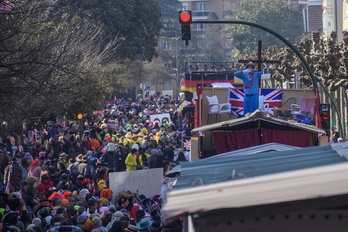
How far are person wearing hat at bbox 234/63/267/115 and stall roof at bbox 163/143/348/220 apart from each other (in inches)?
445

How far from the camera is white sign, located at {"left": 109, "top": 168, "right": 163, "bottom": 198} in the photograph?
52.8 feet

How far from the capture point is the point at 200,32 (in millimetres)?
114688

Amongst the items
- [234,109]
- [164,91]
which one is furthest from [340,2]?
[164,91]

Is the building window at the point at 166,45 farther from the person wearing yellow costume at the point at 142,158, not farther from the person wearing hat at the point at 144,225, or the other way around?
the person wearing hat at the point at 144,225

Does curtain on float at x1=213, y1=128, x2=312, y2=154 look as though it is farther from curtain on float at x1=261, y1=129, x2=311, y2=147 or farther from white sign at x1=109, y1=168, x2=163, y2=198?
white sign at x1=109, y1=168, x2=163, y2=198

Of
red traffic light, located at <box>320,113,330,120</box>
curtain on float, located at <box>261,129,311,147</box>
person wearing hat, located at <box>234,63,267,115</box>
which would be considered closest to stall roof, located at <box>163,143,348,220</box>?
curtain on float, located at <box>261,129,311,147</box>

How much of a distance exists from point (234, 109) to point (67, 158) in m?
7.57

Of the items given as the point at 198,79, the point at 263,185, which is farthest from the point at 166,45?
the point at 263,185

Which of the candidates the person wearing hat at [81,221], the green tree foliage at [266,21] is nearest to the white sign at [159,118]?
the person wearing hat at [81,221]

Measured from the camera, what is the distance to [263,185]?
4711 millimetres

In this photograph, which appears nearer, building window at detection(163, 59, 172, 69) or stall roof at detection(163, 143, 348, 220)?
stall roof at detection(163, 143, 348, 220)

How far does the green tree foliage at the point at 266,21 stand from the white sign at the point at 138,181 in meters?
74.0

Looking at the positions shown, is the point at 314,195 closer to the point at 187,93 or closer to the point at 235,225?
the point at 235,225

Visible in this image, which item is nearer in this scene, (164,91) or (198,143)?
(198,143)
